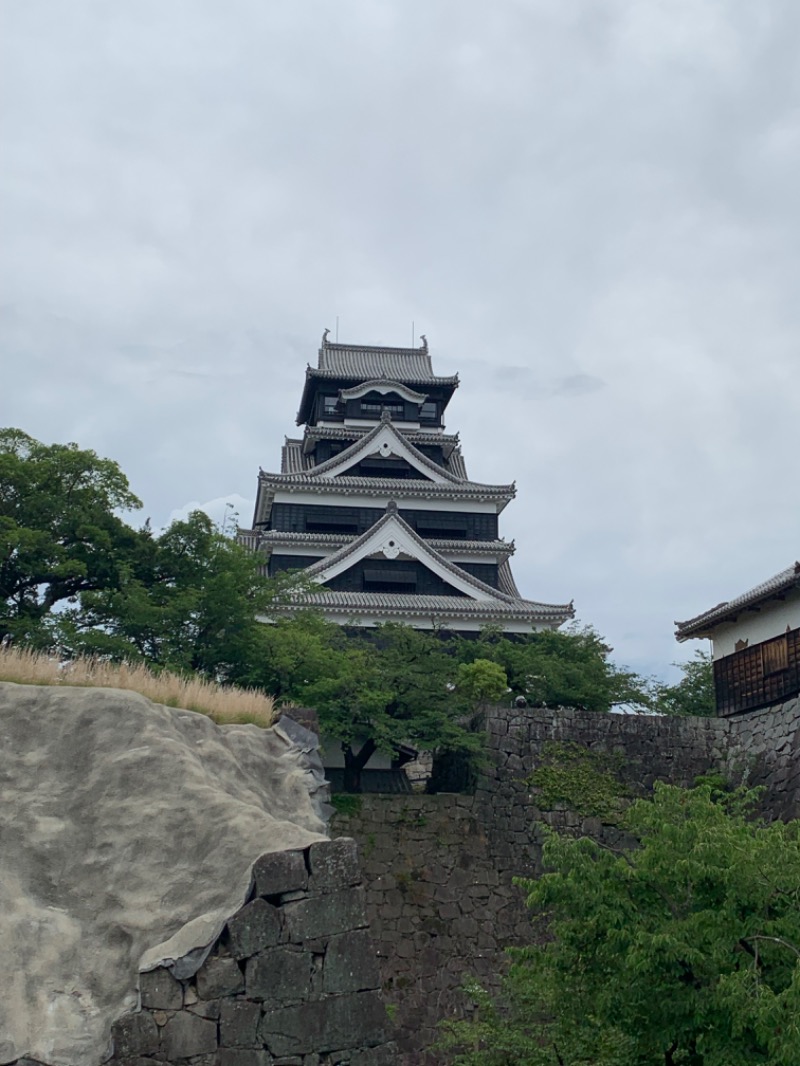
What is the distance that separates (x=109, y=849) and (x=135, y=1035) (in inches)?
66.1

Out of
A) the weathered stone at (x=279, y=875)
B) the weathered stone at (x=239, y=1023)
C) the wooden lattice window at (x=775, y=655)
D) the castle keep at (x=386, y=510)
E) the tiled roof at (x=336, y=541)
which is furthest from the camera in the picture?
the tiled roof at (x=336, y=541)

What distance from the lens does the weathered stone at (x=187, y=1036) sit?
8.97 meters

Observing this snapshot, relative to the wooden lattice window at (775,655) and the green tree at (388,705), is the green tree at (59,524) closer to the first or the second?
the green tree at (388,705)

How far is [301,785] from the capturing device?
12.3 metres

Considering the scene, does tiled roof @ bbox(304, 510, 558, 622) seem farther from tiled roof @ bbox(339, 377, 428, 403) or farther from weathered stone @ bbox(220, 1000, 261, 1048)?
weathered stone @ bbox(220, 1000, 261, 1048)

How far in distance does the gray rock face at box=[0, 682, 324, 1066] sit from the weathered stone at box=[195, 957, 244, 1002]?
9 cm

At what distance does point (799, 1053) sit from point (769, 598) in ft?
45.4

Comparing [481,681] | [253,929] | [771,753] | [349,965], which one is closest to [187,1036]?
[253,929]

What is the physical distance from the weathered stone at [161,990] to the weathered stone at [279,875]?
2.77ft

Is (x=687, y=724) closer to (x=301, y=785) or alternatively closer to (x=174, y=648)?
(x=174, y=648)

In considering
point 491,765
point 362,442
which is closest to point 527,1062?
point 491,765

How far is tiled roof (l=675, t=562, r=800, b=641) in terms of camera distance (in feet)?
69.3

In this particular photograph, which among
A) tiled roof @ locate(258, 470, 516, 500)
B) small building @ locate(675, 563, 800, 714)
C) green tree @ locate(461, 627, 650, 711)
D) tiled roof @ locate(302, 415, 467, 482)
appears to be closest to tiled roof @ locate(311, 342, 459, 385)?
tiled roof @ locate(302, 415, 467, 482)

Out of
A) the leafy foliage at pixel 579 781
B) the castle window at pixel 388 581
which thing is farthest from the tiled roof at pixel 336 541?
the leafy foliage at pixel 579 781
